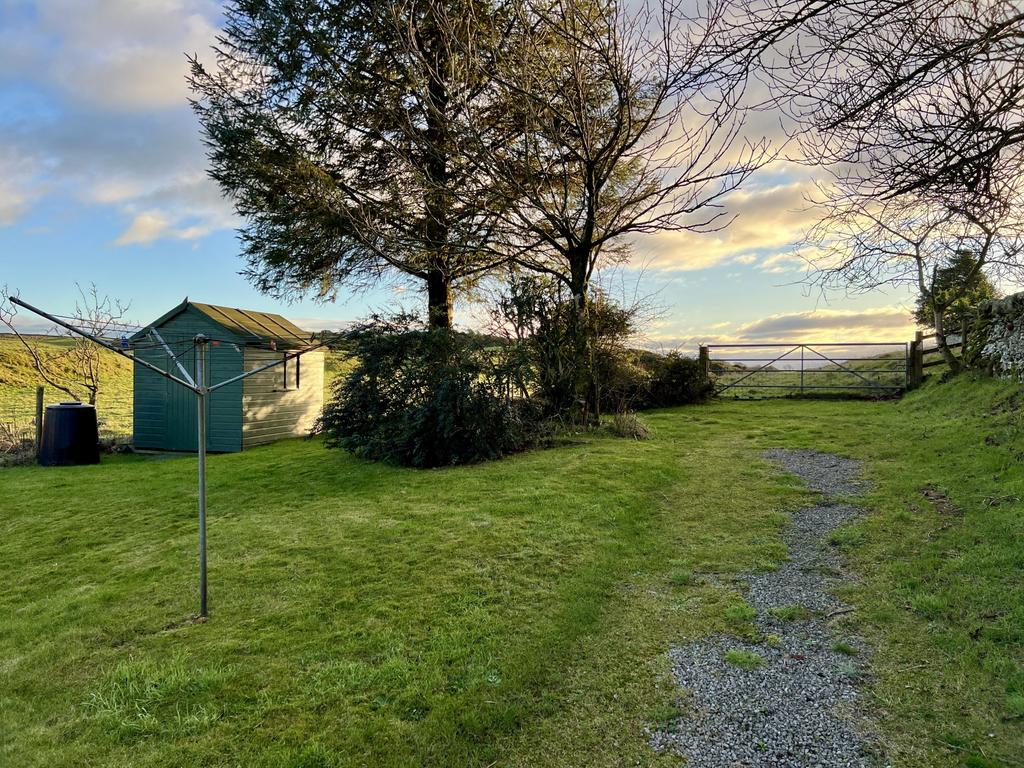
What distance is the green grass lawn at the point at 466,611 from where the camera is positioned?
9.07ft

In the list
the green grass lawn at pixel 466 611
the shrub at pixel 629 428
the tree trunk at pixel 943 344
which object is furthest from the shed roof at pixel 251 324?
Answer: the tree trunk at pixel 943 344

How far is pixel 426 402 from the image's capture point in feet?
32.2

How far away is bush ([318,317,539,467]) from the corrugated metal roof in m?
3.31

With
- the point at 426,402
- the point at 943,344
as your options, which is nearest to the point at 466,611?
the point at 426,402

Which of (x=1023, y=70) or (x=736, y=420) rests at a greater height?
(x=1023, y=70)

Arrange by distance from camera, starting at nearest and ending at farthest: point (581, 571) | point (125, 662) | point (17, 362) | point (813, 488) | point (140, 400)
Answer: point (125, 662) < point (581, 571) < point (813, 488) < point (140, 400) < point (17, 362)

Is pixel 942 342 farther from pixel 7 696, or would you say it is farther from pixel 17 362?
pixel 17 362

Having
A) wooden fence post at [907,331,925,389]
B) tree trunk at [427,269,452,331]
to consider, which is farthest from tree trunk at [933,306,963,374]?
tree trunk at [427,269,452,331]

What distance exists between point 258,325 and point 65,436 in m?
4.70

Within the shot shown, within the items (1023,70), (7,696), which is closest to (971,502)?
(1023,70)

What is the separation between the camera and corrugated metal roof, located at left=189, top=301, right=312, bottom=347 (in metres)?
13.2

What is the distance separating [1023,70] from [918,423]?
8706mm

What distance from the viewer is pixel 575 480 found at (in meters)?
7.80

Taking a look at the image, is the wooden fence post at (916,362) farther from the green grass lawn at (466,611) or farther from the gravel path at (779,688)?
the gravel path at (779,688)
